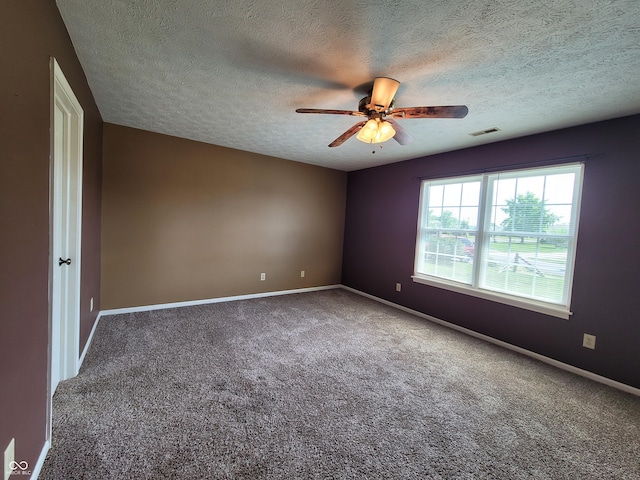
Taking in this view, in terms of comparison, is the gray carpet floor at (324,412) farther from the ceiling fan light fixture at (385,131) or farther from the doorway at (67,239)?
the ceiling fan light fixture at (385,131)

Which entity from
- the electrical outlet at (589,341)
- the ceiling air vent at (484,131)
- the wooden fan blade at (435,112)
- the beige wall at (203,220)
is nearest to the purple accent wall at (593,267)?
the electrical outlet at (589,341)

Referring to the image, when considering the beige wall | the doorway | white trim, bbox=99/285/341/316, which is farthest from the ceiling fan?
white trim, bbox=99/285/341/316

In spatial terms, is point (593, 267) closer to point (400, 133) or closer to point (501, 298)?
point (501, 298)

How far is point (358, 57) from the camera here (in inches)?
68.3

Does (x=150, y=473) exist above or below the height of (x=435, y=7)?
below

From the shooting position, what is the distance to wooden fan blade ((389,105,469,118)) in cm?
176

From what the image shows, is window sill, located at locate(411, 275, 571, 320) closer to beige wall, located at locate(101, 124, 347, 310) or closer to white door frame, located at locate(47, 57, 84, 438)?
beige wall, located at locate(101, 124, 347, 310)

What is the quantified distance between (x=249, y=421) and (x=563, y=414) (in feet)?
7.36

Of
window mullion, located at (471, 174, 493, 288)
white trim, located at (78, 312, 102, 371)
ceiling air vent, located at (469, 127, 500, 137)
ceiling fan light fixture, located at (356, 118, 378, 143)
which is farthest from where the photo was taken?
window mullion, located at (471, 174, 493, 288)

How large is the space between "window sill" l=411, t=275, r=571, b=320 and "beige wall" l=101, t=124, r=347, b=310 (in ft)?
6.95

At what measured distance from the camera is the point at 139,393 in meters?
1.94

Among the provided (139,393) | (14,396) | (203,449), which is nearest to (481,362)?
(203,449)

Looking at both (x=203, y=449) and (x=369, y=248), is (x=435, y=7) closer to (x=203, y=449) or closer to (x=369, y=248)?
(x=203, y=449)

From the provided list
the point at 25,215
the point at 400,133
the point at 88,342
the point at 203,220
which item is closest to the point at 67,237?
the point at 25,215
